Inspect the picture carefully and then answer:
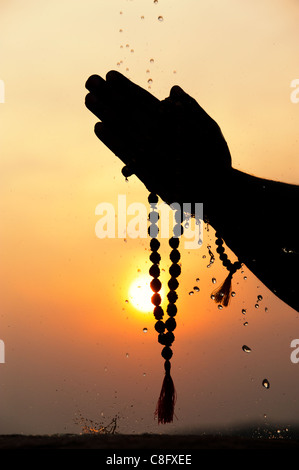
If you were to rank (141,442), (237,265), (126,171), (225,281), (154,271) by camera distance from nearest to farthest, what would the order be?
(141,442) → (126,171) → (154,271) → (237,265) → (225,281)

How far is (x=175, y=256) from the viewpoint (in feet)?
10.2

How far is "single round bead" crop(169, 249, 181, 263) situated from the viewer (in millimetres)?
3123

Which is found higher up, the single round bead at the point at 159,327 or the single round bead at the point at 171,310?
the single round bead at the point at 171,310

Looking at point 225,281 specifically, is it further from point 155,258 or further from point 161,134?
point 161,134

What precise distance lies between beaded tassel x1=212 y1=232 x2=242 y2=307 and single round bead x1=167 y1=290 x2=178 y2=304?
445 millimetres

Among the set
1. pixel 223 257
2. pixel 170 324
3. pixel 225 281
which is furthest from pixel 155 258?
pixel 225 281

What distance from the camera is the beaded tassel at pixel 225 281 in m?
3.31

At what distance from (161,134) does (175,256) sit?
76cm

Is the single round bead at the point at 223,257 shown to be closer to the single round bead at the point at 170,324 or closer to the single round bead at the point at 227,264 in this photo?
the single round bead at the point at 227,264

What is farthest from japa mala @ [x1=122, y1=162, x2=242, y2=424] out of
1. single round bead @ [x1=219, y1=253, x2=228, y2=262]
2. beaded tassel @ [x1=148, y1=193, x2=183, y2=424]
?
single round bead @ [x1=219, y1=253, x2=228, y2=262]

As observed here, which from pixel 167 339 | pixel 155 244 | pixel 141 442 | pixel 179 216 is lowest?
pixel 141 442

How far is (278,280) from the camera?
114 inches

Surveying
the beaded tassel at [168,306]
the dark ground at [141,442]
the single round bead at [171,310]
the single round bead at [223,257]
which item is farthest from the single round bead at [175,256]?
the dark ground at [141,442]
